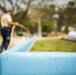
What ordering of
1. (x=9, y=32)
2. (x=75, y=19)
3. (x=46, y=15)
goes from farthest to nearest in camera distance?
(x=46, y=15) < (x=75, y=19) < (x=9, y=32)

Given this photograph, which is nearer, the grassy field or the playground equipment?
the playground equipment

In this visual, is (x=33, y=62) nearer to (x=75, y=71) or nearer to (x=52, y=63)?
(x=52, y=63)

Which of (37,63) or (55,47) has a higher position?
(37,63)

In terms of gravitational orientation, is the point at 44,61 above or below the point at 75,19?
above

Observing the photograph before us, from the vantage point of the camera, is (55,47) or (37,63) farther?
(55,47)

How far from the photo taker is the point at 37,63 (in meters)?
1.82

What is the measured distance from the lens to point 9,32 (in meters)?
3.52

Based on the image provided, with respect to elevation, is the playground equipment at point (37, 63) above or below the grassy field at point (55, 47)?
above

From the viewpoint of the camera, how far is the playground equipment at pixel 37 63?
5.91 feet

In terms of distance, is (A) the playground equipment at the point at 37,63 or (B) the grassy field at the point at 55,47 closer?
(A) the playground equipment at the point at 37,63

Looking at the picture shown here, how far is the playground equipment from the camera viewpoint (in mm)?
1803

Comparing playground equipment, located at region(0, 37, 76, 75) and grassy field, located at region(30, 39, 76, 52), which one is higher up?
playground equipment, located at region(0, 37, 76, 75)

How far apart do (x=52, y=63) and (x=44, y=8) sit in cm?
551

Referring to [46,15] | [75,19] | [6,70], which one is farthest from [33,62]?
[46,15]
